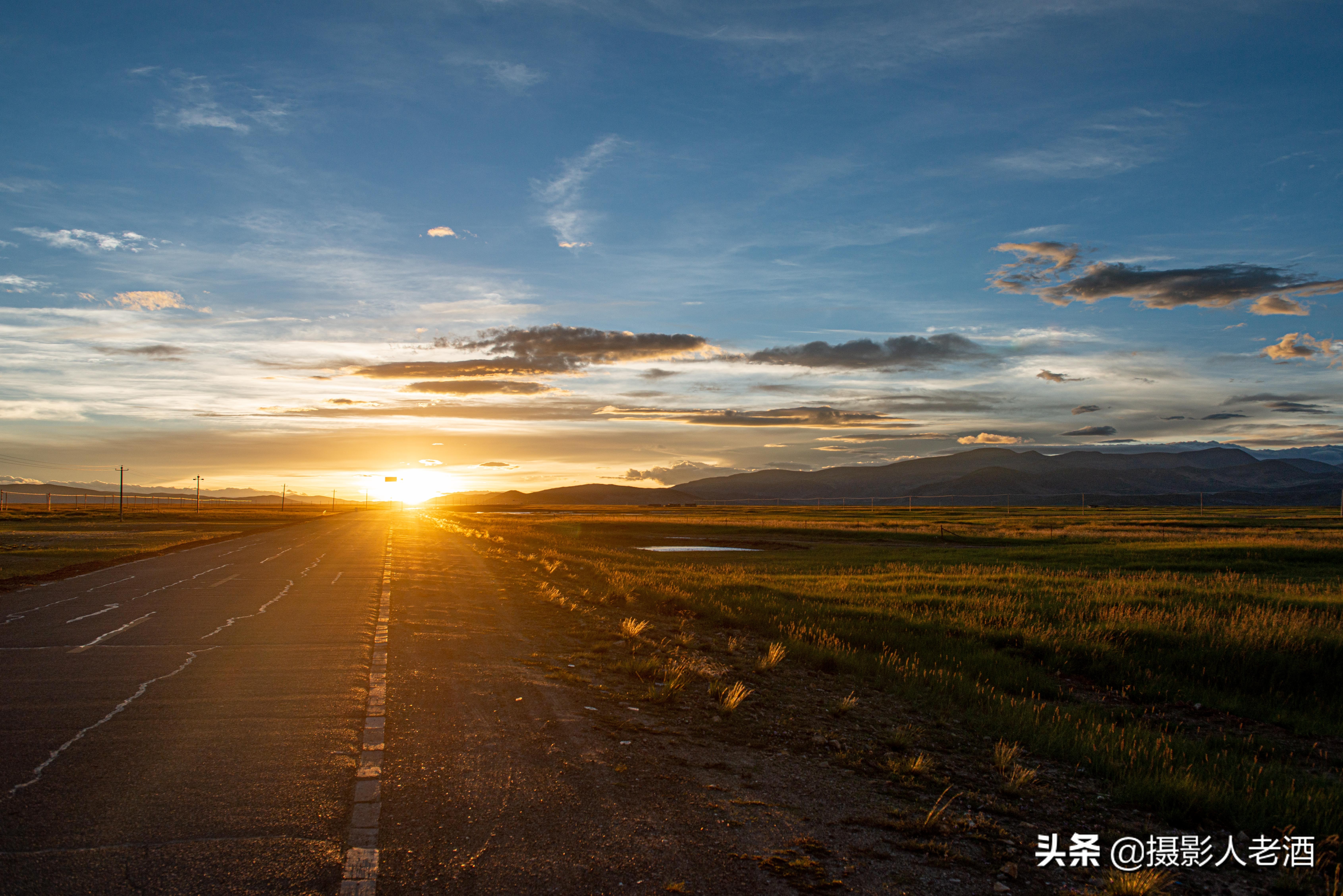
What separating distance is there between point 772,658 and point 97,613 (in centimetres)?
1419

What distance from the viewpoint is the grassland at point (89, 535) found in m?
28.4

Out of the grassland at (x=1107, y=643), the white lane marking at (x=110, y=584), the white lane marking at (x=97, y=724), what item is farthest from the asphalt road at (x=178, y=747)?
the grassland at (x=1107, y=643)

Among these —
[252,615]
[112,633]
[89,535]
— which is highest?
[112,633]

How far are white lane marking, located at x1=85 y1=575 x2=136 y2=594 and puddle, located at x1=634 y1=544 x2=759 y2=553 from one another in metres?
29.2

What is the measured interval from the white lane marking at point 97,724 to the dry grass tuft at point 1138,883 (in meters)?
8.22

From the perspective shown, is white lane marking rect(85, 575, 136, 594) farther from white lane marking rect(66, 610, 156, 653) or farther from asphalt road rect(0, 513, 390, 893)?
white lane marking rect(66, 610, 156, 653)

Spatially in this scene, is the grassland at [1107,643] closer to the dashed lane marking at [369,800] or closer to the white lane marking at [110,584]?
the dashed lane marking at [369,800]

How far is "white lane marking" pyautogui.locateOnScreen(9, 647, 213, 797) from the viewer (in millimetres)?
6164

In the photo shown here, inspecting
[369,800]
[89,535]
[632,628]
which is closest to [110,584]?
[632,628]

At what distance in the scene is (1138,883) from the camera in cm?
516

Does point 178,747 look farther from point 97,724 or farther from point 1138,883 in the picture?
point 1138,883

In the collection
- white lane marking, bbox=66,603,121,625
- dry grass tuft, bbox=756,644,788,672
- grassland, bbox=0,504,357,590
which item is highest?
white lane marking, bbox=66,603,121,625

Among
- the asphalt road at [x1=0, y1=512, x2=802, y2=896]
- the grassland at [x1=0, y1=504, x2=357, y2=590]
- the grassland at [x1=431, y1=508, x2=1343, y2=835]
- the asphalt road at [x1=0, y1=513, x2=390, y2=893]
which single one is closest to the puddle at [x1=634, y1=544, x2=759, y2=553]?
the grassland at [x1=431, y1=508, x2=1343, y2=835]

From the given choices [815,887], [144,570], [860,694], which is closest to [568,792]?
[815,887]
